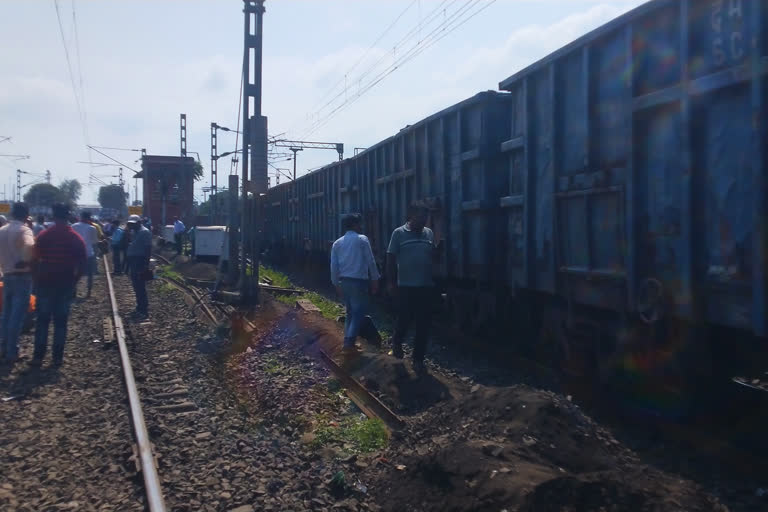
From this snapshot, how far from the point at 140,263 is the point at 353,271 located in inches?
247

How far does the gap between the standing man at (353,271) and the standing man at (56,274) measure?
320 centimetres

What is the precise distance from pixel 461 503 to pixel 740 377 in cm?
275

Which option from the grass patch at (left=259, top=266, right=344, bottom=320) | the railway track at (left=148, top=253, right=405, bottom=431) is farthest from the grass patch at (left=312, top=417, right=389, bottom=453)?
the grass patch at (left=259, top=266, right=344, bottom=320)

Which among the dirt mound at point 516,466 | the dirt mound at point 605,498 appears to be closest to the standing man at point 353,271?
the dirt mound at point 516,466

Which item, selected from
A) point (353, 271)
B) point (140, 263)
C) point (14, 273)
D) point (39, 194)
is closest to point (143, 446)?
point (353, 271)

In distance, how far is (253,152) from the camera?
13688mm

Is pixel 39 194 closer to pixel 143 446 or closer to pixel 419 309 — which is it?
pixel 419 309

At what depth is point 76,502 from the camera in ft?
14.6

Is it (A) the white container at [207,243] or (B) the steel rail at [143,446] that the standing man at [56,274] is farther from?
(A) the white container at [207,243]

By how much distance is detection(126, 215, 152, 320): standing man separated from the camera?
1296 cm

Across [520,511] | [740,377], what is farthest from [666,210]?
[520,511]

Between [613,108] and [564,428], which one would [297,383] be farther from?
[613,108]

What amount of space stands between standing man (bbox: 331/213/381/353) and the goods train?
4.80ft

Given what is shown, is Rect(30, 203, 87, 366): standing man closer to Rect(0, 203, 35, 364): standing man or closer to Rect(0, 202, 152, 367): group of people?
Rect(0, 202, 152, 367): group of people
